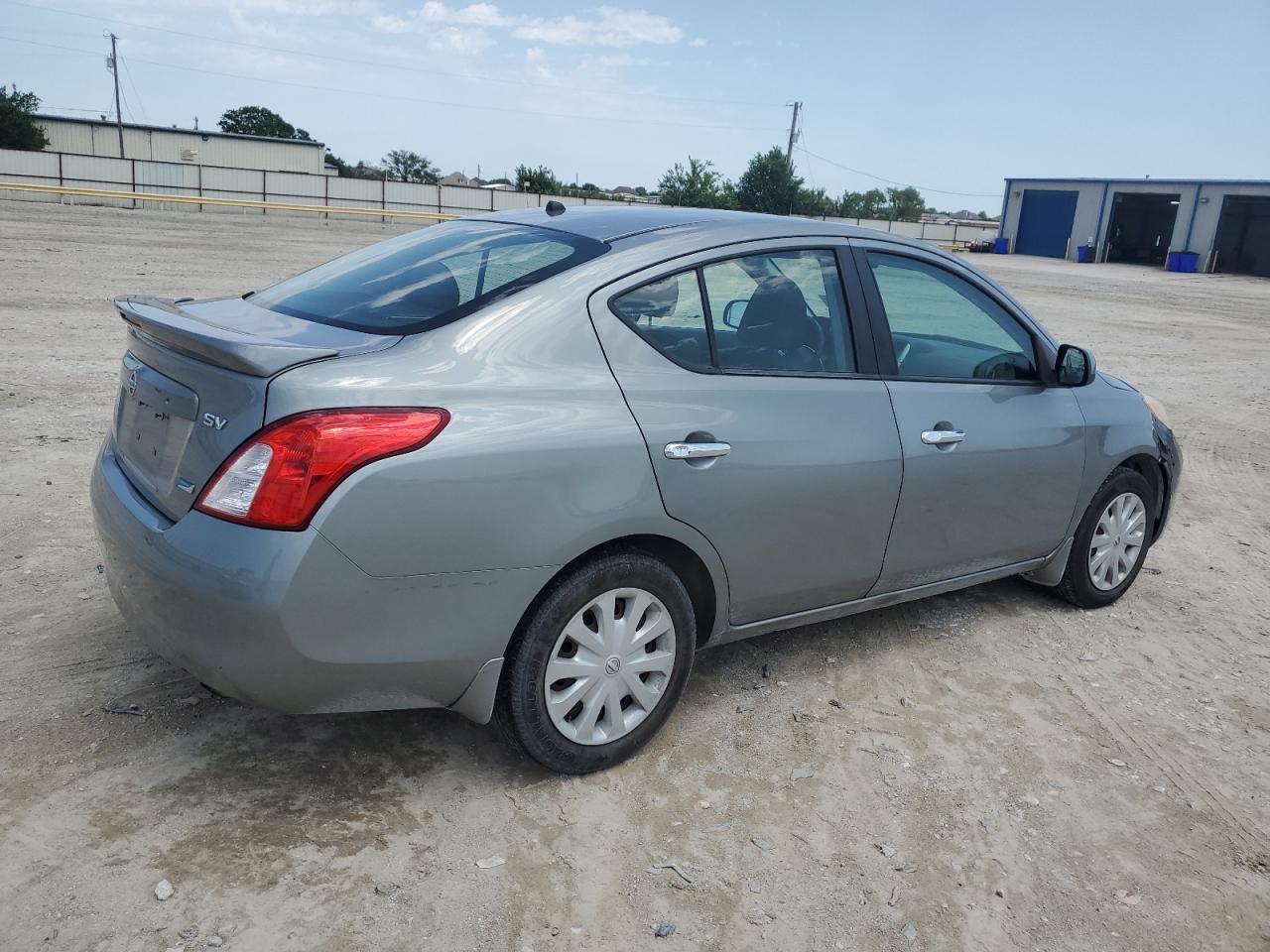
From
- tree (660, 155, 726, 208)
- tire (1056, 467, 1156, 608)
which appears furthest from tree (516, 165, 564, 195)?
tire (1056, 467, 1156, 608)

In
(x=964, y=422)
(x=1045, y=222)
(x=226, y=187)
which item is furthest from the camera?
(x=1045, y=222)

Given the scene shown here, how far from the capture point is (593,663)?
3.12 m

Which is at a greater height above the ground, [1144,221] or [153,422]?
[1144,221]

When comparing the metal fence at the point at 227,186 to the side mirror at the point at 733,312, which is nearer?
the side mirror at the point at 733,312

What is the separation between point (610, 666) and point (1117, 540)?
2.87 meters

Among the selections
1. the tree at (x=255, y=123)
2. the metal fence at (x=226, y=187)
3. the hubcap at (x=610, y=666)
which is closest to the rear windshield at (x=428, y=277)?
the hubcap at (x=610, y=666)

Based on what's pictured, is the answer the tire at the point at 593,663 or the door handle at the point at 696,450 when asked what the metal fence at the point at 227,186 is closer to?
the door handle at the point at 696,450

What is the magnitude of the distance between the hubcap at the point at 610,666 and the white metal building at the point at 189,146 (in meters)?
62.9

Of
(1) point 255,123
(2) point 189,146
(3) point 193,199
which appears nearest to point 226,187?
(3) point 193,199

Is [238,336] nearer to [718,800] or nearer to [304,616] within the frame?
[304,616]

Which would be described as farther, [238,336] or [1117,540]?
[1117,540]

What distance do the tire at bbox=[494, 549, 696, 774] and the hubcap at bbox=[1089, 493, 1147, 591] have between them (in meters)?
2.38

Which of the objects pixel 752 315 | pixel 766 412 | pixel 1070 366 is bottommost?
pixel 766 412

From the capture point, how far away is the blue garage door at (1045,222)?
55.2m
